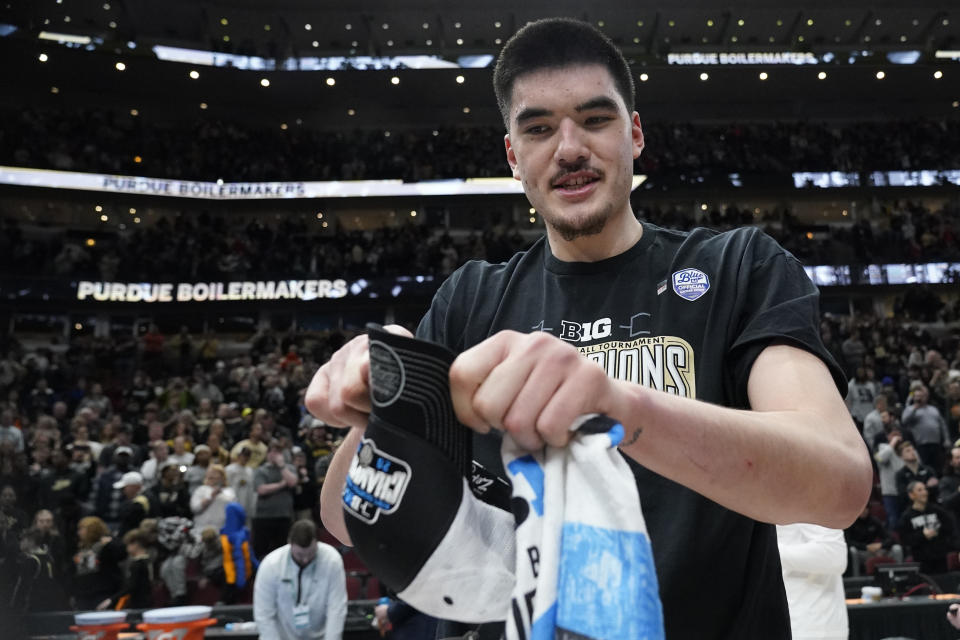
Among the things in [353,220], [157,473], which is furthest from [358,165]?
[157,473]

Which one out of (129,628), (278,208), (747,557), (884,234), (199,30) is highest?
(199,30)

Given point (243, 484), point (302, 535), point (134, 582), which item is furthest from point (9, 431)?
point (302, 535)

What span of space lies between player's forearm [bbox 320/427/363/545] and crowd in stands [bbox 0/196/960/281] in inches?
806

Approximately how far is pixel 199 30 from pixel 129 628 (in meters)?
22.7

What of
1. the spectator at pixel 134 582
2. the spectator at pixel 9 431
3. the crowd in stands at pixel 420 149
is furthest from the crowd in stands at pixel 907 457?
the spectator at pixel 9 431

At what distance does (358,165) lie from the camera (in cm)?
2531

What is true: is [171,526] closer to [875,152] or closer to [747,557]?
[747,557]

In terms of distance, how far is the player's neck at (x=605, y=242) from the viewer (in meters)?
1.42

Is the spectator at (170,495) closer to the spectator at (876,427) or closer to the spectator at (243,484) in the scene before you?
the spectator at (243,484)

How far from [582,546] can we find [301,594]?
18.3ft

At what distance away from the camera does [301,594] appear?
589 centimetres

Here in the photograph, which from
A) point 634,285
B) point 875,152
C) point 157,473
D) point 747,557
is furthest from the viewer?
point 875,152

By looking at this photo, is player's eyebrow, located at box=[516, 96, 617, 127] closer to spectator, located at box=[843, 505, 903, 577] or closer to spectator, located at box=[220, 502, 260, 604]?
spectator, located at box=[220, 502, 260, 604]

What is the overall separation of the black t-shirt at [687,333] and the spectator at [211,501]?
24.3 ft
